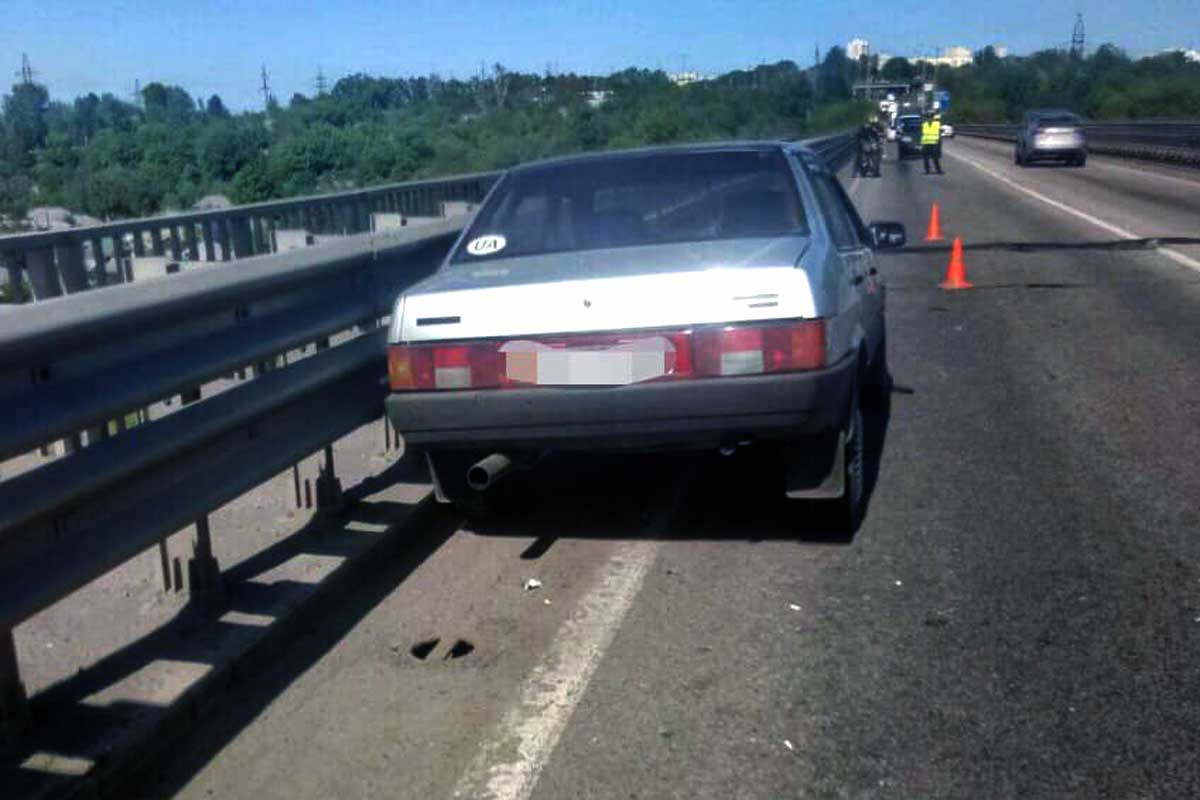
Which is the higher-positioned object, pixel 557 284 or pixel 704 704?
pixel 557 284

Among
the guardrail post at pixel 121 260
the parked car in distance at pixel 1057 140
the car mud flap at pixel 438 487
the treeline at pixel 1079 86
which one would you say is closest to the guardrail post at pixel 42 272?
the guardrail post at pixel 121 260

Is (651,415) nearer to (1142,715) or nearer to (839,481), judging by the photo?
(839,481)

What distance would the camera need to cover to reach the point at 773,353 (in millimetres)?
5367

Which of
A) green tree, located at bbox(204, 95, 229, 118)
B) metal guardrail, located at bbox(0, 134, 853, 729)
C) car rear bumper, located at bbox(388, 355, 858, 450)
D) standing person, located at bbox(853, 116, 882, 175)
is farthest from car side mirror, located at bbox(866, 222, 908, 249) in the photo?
standing person, located at bbox(853, 116, 882, 175)

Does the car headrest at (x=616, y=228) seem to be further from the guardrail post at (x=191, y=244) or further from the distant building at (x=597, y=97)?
the distant building at (x=597, y=97)

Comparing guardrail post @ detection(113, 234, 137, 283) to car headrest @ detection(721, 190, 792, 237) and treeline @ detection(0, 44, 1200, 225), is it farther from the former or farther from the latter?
car headrest @ detection(721, 190, 792, 237)

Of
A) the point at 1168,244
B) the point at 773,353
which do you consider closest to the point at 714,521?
the point at 773,353

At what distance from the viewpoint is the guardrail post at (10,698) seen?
3.86 m

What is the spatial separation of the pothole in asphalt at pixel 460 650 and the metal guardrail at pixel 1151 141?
133 ft

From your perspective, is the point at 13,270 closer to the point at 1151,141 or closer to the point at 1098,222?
the point at 1098,222

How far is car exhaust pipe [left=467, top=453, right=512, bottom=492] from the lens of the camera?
5.53 metres

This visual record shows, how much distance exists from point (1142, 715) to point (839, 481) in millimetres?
1819

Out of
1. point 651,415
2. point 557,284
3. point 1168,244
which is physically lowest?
point 1168,244

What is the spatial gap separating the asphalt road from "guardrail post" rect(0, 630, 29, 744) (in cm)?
39
